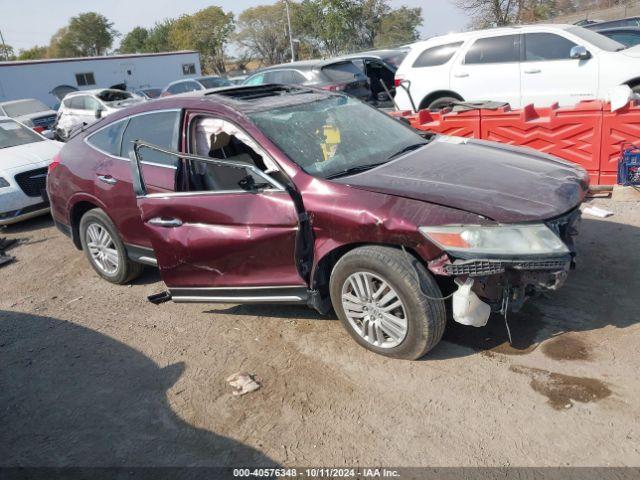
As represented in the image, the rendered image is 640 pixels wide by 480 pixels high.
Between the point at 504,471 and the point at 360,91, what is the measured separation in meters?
10.1

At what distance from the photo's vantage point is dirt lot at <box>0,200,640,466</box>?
280cm

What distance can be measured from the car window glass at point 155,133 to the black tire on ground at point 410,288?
1771mm

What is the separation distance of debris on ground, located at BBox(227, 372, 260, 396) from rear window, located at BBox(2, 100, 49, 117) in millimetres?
15679

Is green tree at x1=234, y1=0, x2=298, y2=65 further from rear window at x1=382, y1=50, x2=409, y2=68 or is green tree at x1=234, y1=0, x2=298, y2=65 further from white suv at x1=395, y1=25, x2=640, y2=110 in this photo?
white suv at x1=395, y1=25, x2=640, y2=110

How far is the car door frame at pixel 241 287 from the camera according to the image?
352 cm

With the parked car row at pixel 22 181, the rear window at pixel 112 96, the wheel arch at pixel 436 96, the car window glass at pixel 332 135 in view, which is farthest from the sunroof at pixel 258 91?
the rear window at pixel 112 96

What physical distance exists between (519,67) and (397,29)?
3927 centimetres

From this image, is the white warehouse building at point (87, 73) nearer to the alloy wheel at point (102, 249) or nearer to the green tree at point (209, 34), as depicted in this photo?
the green tree at point (209, 34)

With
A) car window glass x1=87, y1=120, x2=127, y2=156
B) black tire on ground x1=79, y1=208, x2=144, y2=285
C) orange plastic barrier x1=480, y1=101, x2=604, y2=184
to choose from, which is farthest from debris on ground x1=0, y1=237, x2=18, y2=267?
orange plastic barrier x1=480, y1=101, x2=604, y2=184

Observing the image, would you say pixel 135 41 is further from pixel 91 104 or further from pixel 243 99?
pixel 243 99

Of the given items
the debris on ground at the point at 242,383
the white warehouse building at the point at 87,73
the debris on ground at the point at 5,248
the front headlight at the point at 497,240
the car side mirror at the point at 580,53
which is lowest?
the debris on ground at the point at 242,383

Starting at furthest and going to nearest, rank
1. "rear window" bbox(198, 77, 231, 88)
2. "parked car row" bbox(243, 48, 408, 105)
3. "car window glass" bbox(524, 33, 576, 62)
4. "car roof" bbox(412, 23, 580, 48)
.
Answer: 1. "rear window" bbox(198, 77, 231, 88)
2. "parked car row" bbox(243, 48, 408, 105)
3. "car roof" bbox(412, 23, 580, 48)
4. "car window glass" bbox(524, 33, 576, 62)

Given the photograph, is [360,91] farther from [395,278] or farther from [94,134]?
[395,278]

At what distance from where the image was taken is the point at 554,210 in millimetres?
3213
